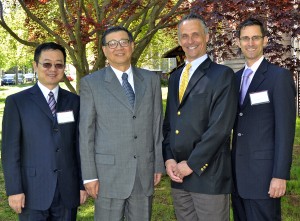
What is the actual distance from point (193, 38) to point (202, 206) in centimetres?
144

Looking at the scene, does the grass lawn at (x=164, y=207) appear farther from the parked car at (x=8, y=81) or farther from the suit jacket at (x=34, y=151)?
the parked car at (x=8, y=81)

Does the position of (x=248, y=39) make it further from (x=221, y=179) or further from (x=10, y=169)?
(x=10, y=169)

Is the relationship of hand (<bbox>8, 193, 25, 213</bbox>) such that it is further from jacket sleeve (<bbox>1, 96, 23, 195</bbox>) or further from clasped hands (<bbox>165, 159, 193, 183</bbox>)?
clasped hands (<bbox>165, 159, 193, 183</bbox>)

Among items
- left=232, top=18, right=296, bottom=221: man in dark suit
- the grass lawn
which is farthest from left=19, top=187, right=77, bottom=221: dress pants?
the grass lawn

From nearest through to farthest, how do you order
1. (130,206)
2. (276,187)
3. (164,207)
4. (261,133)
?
(276,187)
(261,133)
(130,206)
(164,207)

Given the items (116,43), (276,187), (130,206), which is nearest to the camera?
(276,187)

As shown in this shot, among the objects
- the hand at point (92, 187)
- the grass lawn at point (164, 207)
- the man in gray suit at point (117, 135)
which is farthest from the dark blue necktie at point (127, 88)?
the grass lawn at point (164, 207)

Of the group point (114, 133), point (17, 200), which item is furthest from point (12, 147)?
point (114, 133)

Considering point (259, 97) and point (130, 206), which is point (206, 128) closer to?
point (259, 97)

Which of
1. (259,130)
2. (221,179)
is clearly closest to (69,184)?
(221,179)

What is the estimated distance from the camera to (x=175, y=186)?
3.75 metres

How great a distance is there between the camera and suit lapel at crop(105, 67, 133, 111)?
367 cm

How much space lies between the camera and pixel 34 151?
11.7 feet

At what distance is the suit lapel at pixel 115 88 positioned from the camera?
367 centimetres
